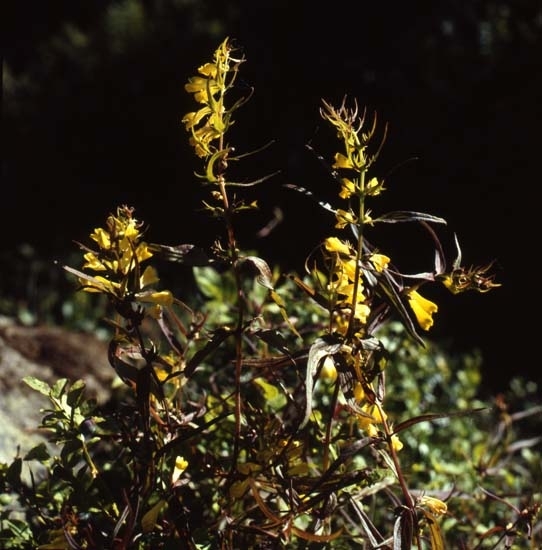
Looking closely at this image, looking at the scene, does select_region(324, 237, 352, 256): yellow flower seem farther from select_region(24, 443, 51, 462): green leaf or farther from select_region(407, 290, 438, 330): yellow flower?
select_region(24, 443, 51, 462): green leaf

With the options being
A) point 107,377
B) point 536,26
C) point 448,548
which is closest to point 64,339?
point 107,377

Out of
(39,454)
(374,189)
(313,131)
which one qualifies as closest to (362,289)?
(374,189)

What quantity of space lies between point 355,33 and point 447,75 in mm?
640

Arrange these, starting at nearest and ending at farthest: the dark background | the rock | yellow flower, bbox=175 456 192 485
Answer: yellow flower, bbox=175 456 192 485
the rock
the dark background

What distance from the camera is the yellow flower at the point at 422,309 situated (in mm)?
1182

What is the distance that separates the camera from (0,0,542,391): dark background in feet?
15.7

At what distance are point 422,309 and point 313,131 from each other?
10.2 feet

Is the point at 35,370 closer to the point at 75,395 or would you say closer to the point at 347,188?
the point at 75,395

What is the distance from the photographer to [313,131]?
13.8ft

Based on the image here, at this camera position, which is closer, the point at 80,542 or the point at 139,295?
the point at 139,295

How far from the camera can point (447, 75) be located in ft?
16.7

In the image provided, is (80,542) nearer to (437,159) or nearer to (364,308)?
(364,308)

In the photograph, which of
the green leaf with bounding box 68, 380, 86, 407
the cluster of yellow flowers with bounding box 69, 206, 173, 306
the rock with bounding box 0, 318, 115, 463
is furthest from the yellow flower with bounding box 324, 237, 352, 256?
the rock with bounding box 0, 318, 115, 463

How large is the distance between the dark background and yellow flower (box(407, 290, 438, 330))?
300 centimetres
